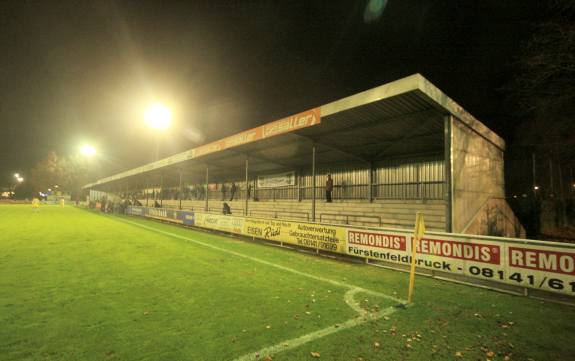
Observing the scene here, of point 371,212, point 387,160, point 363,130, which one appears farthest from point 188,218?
Answer: point 387,160

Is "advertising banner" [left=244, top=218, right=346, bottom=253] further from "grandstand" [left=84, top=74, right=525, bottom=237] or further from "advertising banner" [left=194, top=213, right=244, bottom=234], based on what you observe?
"grandstand" [left=84, top=74, right=525, bottom=237]

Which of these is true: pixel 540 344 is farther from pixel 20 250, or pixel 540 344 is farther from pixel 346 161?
pixel 346 161

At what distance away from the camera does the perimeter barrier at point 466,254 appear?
17.4 ft

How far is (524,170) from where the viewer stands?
60.4 ft

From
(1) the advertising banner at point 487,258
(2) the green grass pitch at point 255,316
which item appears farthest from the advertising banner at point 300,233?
(2) the green grass pitch at point 255,316

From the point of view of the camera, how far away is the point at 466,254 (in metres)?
6.49

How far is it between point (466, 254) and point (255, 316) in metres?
5.17

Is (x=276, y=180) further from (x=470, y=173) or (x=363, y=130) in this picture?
(x=470, y=173)

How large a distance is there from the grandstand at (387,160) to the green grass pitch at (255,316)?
5097 millimetres

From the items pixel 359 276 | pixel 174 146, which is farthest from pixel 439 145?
pixel 174 146

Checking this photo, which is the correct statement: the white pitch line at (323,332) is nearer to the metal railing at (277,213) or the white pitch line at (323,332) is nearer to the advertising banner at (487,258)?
the advertising banner at (487,258)

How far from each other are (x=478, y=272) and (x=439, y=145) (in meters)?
9.72

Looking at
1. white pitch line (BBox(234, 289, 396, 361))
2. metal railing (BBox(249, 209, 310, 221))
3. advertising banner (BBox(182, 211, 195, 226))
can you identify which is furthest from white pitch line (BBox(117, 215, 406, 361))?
advertising banner (BBox(182, 211, 195, 226))

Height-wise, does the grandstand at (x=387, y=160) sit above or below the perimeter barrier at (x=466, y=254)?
above
